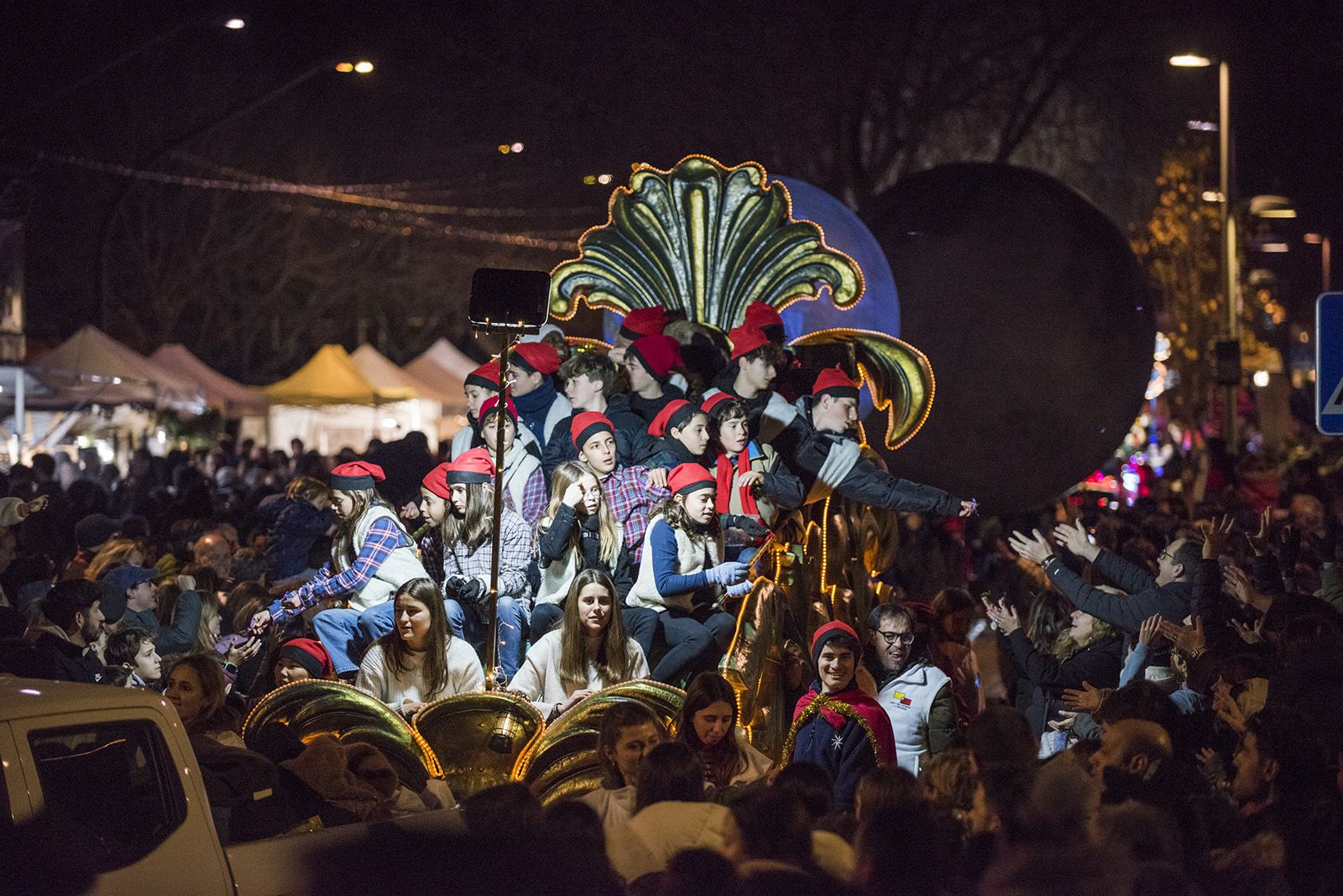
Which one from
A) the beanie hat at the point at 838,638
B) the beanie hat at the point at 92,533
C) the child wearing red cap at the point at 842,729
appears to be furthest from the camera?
the beanie hat at the point at 92,533

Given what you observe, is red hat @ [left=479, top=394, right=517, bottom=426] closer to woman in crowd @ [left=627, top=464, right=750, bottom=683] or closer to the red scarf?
woman in crowd @ [left=627, top=464, right=750, bottom=683]

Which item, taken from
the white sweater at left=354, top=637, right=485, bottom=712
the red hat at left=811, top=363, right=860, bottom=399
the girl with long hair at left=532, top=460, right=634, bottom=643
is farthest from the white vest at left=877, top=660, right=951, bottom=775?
the red hat at left=811, top=363, right=860, bottom=399

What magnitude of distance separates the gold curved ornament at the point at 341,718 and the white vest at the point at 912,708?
2.06 meters

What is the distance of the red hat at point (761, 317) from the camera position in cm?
1095

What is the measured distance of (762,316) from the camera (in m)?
11.0

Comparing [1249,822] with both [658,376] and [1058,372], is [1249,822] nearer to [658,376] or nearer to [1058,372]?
[658,376]

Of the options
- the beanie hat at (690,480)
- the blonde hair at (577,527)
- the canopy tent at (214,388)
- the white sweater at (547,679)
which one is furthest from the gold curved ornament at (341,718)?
the canopy tent at (214,388)

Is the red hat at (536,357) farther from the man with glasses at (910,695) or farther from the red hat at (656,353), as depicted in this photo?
the man with glasses at (910,695)

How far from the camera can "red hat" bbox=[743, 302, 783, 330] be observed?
1095cm

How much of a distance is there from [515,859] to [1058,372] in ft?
38.4

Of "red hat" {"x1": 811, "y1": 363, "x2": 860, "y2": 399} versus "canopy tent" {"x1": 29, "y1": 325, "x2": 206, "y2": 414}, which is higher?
"canopy tent" {"x1": 29, "y1": 325, "x2": 206, "y2": 414}

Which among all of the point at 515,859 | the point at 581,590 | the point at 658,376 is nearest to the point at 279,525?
the point at 658,376

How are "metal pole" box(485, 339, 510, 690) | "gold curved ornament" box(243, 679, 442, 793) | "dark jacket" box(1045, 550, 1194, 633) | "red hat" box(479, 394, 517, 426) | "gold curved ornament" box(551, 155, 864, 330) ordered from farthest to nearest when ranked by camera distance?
1. "gold curved ornament" box(551, 155, 864, 330)
2. "red hat" box(479, 394, 517, 426)
3. "dark jacket" box(1045, 550, 1194, 633)
4. "metal pole" box(485, 339, 510, 690)
5. "gold curved ornament" box(243, 679, 442, 793)

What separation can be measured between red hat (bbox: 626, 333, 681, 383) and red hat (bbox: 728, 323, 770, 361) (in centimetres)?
34
